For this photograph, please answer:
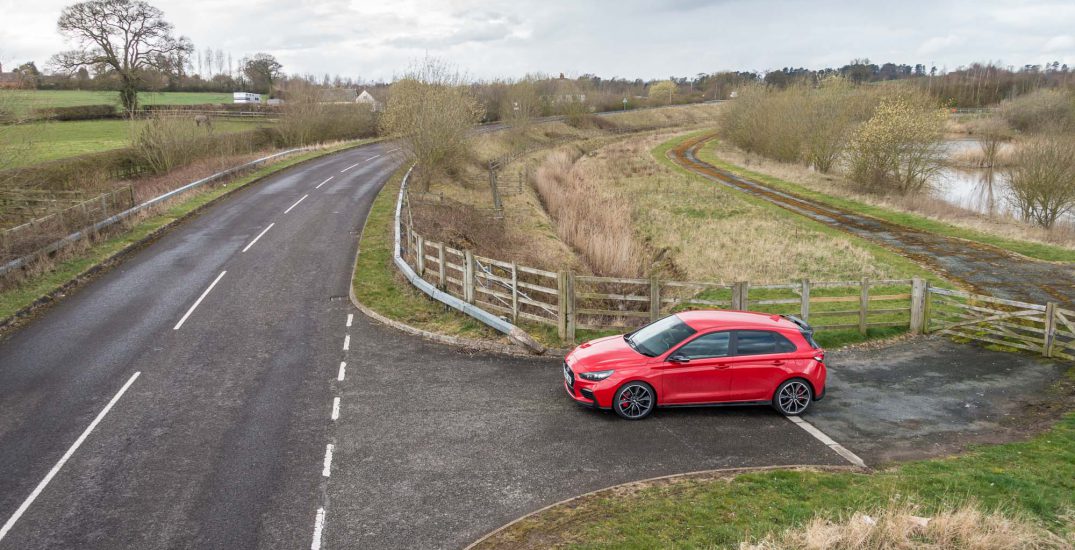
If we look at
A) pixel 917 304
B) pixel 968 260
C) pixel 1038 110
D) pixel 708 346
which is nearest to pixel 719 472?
pixel 708 346

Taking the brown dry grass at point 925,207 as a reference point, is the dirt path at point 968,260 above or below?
below

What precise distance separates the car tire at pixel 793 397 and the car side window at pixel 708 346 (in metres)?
1.14

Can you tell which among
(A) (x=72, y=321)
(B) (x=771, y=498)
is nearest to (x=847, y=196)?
(B) (x=771, y=498)

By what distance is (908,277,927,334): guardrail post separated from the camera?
52.3 ft

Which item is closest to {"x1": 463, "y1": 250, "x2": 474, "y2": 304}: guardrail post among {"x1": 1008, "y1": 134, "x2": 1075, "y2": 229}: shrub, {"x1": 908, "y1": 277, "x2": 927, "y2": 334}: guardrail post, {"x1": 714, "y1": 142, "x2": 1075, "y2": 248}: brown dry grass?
{"x1": 908, "y1": 277, "x2": 927, "y2": 334}: guardrail post

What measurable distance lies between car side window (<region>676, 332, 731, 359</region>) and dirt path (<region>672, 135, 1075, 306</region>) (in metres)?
13.0

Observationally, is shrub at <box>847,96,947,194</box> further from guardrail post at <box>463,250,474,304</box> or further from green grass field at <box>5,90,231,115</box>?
green grass field at <box>5,90,231,115</box>

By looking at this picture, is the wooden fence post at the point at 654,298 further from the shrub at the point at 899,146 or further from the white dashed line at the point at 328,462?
the shrub at the point at 899,146

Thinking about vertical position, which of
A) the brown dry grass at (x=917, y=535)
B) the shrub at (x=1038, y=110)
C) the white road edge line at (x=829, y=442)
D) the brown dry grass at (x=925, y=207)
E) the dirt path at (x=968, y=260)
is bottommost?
the white road edge line at (x=829, y=442)

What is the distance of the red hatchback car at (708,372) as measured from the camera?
11.2 m

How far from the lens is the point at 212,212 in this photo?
94.3 feet

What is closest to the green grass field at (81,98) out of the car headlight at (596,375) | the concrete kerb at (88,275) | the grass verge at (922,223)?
the concrete kerb at (88,275)

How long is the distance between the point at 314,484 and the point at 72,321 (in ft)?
34.8

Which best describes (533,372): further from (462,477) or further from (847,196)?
(847,196)
